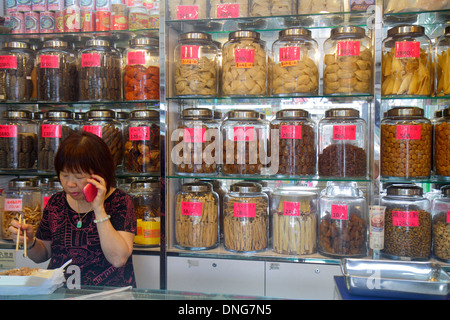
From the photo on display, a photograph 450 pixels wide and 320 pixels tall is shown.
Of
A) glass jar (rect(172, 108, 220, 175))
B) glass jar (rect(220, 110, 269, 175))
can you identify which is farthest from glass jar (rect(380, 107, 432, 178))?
glass jar (rect(172, 108, 220, 175))

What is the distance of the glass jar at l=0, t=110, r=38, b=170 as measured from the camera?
7.38ft

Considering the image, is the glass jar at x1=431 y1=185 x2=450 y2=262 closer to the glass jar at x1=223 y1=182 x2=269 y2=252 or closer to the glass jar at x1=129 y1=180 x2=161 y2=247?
the glass jar at x1=223 y1=182 x2=269 y2=252

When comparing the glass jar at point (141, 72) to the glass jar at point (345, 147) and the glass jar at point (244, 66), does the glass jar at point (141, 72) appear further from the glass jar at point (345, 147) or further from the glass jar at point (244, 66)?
the glass jar at point (345, 147)

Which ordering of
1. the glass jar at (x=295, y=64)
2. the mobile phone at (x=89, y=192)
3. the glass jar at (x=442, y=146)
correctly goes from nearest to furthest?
the mobile phone at (x=89, y=192), the glass jar at (x=442, y=146), the glass jar at (x=295, y=64)

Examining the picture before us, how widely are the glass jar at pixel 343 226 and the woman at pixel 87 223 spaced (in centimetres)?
92

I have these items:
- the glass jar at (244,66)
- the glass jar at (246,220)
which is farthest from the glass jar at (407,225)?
the glass jar at (244,66)

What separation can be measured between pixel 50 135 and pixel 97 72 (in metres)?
0.43

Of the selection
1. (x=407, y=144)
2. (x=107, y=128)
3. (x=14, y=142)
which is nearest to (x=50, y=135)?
(x=14, y=142)

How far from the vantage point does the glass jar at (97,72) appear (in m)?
2.19

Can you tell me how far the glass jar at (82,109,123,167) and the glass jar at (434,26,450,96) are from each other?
1.64 meters

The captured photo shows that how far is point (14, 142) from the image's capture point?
7.39 feet

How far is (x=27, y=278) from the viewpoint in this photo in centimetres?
121
